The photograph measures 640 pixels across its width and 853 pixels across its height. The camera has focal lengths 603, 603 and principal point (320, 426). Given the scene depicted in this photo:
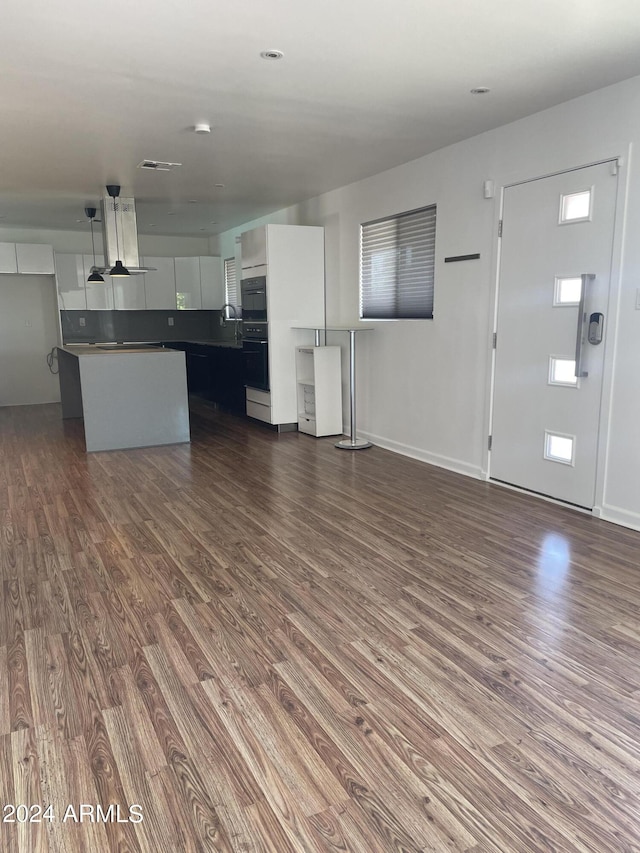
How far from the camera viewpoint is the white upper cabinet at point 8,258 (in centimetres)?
833

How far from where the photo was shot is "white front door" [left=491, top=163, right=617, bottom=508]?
3.68m

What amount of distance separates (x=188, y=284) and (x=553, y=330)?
7.04m

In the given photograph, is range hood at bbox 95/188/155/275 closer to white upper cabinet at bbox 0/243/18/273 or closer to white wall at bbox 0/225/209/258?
white wall at bbox 0/225/209/258

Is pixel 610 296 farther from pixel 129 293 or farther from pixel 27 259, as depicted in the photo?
pixel 27 259

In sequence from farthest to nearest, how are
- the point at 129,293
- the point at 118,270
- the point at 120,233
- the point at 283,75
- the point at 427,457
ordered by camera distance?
1. the point at 129,293
2. the point at 120,233
3. the point at 118,270
4. the point at 427,457
5. the point at 283,75

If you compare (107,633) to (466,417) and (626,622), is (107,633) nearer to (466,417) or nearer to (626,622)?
(626,622)

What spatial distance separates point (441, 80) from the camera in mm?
3379

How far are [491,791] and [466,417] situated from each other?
3434 millimetres

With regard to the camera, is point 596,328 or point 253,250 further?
point 253,250

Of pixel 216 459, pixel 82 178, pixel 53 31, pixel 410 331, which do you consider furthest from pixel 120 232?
pixel 53 31

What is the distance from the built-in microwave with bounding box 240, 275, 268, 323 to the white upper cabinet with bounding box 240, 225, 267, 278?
0.14m

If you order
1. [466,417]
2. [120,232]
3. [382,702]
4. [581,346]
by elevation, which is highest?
[120,232]

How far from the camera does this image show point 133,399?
5977 millimetres

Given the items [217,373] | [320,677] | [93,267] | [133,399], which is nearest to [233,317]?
[217,373]
